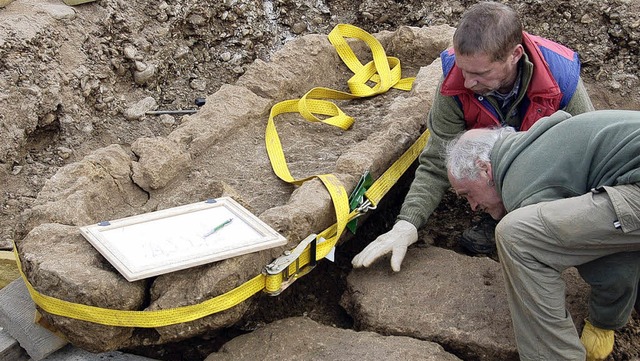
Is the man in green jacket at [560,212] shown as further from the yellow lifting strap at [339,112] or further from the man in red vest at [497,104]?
the yellow lifting strap at [339,112]

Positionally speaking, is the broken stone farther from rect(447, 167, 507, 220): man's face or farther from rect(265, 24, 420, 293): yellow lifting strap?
rect(447, 167, 507, 220): man's face

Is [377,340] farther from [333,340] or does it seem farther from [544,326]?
[544,326]

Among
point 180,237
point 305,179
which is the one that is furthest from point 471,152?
point 180,237

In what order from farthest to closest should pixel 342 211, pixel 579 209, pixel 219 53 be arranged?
pixel 219 53
pixel 342 211
pixel 579 209

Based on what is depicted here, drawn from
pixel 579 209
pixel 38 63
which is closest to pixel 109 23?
pixel 38 63

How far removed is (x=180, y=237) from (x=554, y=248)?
1.46 meters

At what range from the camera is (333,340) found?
3.03m

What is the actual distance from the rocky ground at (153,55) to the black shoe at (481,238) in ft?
0.56

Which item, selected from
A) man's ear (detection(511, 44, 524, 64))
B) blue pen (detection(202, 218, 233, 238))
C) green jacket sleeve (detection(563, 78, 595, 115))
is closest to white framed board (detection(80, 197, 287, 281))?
blue pen (detection(202, 218, 233, 238))

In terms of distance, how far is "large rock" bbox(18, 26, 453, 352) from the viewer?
9.27ft

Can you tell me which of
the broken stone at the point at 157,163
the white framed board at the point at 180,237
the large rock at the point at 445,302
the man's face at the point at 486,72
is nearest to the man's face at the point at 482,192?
the large rock at the point at 445,302

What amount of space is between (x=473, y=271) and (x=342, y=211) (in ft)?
2.17

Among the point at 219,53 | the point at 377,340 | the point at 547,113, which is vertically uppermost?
the point at 547,113

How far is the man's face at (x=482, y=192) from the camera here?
299cm
